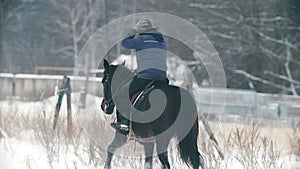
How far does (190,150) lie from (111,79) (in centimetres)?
138

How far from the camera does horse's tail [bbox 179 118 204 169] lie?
23.8ft

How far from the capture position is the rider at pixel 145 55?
727 cm

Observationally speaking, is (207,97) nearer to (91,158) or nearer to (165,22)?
(165,22)

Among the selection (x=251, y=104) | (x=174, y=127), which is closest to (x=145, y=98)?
(x=174, y=127)

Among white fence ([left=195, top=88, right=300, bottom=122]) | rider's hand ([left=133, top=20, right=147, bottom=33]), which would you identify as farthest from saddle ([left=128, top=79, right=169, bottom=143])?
white fence ([left=195, top=88, right=300, bottom=122])

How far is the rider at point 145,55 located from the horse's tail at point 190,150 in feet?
2.27

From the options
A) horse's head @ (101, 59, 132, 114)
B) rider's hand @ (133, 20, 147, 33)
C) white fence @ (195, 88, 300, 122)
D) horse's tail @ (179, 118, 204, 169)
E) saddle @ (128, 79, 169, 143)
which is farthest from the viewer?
white fence @ (195, 88, 300, 122)

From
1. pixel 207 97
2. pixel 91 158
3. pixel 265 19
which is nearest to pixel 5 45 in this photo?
pixel 265 19

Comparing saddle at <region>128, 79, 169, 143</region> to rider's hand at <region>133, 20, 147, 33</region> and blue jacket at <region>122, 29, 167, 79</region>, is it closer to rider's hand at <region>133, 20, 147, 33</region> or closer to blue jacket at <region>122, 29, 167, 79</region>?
blue jacket at <region>122, 29, 167, 79</region>

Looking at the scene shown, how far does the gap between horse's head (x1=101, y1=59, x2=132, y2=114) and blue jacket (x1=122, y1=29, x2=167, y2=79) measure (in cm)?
41

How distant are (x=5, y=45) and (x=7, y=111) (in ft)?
89.6

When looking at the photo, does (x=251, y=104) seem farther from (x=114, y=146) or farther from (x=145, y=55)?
(x=145, y=55)

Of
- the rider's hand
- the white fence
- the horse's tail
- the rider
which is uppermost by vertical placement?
the rider's hand

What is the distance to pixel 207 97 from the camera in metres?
20.7
